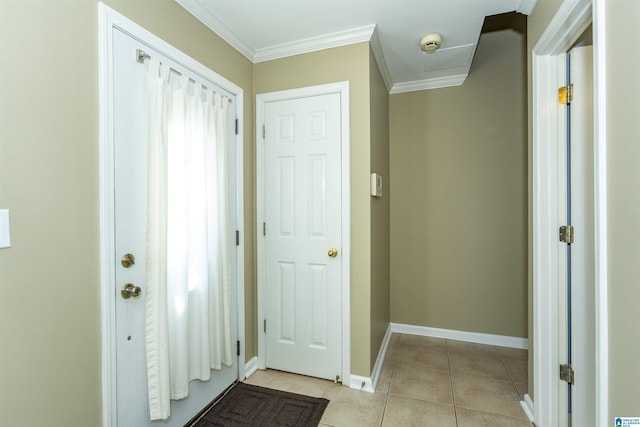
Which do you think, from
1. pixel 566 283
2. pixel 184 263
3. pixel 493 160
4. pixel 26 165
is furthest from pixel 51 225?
pixel 493 160

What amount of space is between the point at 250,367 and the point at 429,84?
3205 mm

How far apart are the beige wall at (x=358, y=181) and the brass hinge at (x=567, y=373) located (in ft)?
3.74

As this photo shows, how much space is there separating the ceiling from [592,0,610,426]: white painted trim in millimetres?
971

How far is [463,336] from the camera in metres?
2.98

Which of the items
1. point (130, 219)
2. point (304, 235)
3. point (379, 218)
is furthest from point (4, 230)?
point (379, 218)

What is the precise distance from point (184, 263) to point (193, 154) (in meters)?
0.67

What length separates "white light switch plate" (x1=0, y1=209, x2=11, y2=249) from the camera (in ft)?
3.24

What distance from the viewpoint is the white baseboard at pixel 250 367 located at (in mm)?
2301

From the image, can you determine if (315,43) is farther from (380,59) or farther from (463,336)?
(463,336)

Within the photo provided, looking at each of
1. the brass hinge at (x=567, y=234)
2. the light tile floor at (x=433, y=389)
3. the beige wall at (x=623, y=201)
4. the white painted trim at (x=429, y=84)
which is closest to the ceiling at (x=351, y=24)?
the white painted trim at (x=429, y=84)

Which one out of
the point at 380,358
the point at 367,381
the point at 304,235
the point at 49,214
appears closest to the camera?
the point at 49,214

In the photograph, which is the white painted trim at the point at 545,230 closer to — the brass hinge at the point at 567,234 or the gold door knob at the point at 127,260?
the brass hinge at the point at 567,234

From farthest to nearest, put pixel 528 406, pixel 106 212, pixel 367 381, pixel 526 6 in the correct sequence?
Result: pixel 367 381
pixel 528 406
pixel 526 6
pixel 106 212

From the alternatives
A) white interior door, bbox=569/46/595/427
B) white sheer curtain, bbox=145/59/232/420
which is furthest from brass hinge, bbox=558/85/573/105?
white sheer curtain, bbox=145/59/232/420
